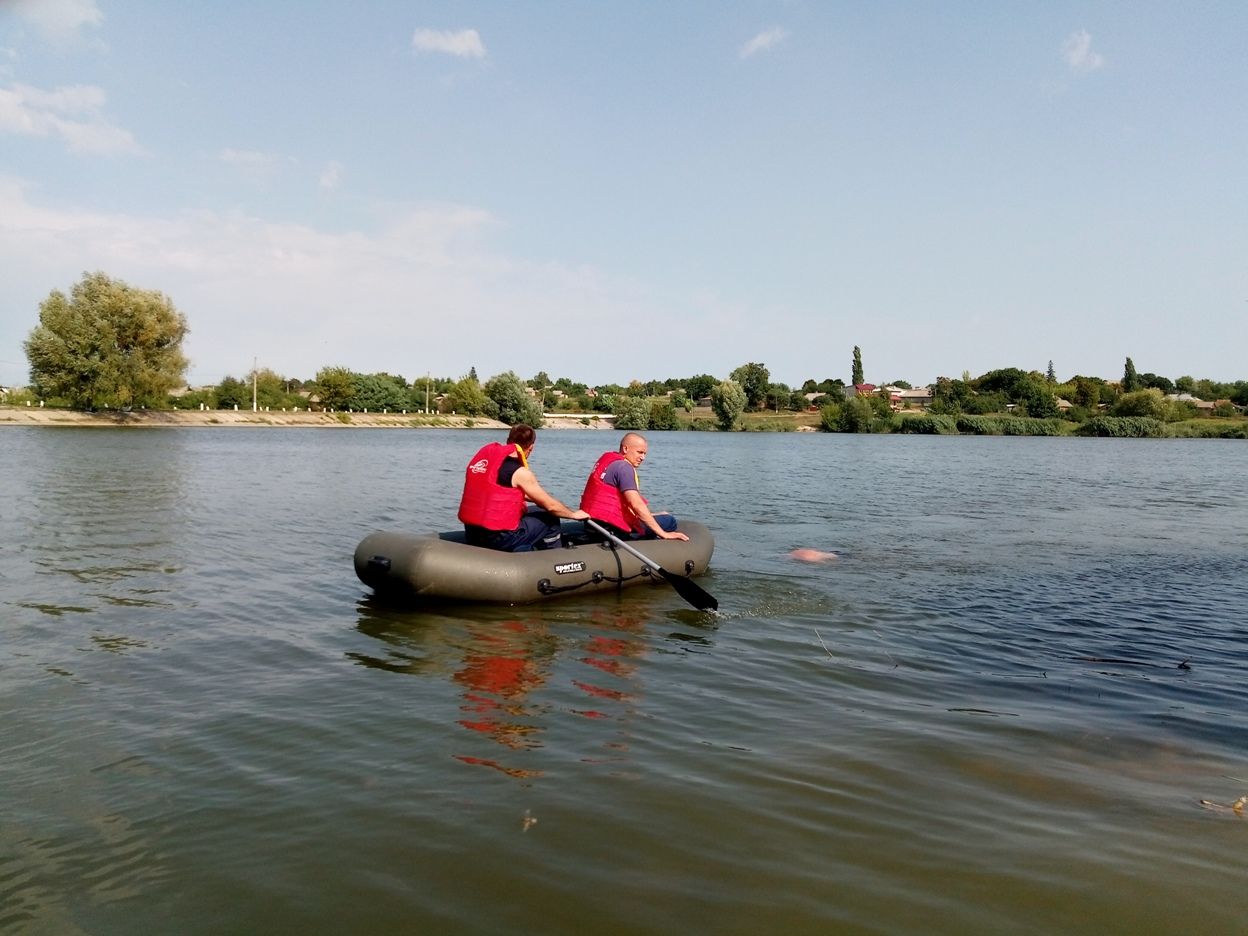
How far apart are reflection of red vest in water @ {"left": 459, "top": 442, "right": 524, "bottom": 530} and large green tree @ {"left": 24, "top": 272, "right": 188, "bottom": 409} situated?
48399mm

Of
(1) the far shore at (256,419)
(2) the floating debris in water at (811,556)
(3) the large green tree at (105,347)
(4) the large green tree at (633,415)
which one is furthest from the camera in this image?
(4) the large green tree at (633,415)

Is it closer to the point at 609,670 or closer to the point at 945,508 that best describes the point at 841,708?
the point at 609,670

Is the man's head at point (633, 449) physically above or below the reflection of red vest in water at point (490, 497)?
above

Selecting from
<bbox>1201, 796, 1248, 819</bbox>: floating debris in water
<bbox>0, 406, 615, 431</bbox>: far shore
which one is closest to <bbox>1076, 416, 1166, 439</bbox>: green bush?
<bbox>0, 406, 615, 431</bbox>: far shore

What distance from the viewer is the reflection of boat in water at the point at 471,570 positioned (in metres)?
7.64

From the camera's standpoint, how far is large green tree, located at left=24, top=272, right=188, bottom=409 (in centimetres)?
4781

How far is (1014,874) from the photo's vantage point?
3.34 m

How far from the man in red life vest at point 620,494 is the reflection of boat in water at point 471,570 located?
53cm

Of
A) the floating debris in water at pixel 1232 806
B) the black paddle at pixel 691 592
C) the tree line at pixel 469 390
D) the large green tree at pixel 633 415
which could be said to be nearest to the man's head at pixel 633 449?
the black paddle at pixel 691 592

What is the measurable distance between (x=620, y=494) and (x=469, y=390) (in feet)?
275

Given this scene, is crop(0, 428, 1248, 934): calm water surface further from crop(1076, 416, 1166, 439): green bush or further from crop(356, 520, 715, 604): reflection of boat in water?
crop(1076, 416, 1166, 439): green bush

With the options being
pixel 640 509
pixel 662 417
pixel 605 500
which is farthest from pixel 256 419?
pixel 640 509

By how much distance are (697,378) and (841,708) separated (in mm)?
150761

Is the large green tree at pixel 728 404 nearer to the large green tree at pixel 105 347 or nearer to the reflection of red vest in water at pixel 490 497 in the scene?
the large green tree at pixel 105 347
